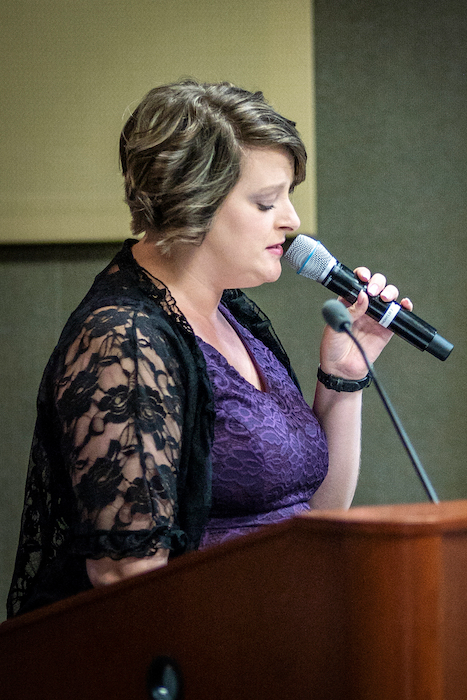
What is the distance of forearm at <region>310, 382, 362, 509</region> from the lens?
1575 mm

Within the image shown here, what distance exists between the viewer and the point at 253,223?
1.32 meters

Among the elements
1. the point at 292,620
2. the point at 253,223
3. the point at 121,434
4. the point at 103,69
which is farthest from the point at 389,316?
the point at 103,69

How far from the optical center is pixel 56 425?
1148mm

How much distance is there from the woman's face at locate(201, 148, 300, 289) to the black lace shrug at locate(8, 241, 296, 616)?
0.14 meters

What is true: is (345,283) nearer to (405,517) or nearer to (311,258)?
(311,258)

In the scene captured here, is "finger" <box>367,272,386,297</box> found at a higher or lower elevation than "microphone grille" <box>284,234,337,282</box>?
lower

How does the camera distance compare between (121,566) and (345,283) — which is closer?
(121,566)

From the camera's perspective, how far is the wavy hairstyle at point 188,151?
1.27 m

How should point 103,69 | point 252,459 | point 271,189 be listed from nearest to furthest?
point 252,459 < point 271,189 < point 103,69

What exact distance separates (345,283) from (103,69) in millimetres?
1085

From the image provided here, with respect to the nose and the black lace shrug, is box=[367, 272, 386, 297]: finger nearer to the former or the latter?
the nose

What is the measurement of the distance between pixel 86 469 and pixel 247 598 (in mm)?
441

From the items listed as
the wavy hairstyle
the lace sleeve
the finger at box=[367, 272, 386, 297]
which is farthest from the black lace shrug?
the finger at box=[367, 272, 386, 297]

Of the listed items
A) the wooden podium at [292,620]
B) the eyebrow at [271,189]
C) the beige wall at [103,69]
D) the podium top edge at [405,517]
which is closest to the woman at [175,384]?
the eyebrow at [271,189]
